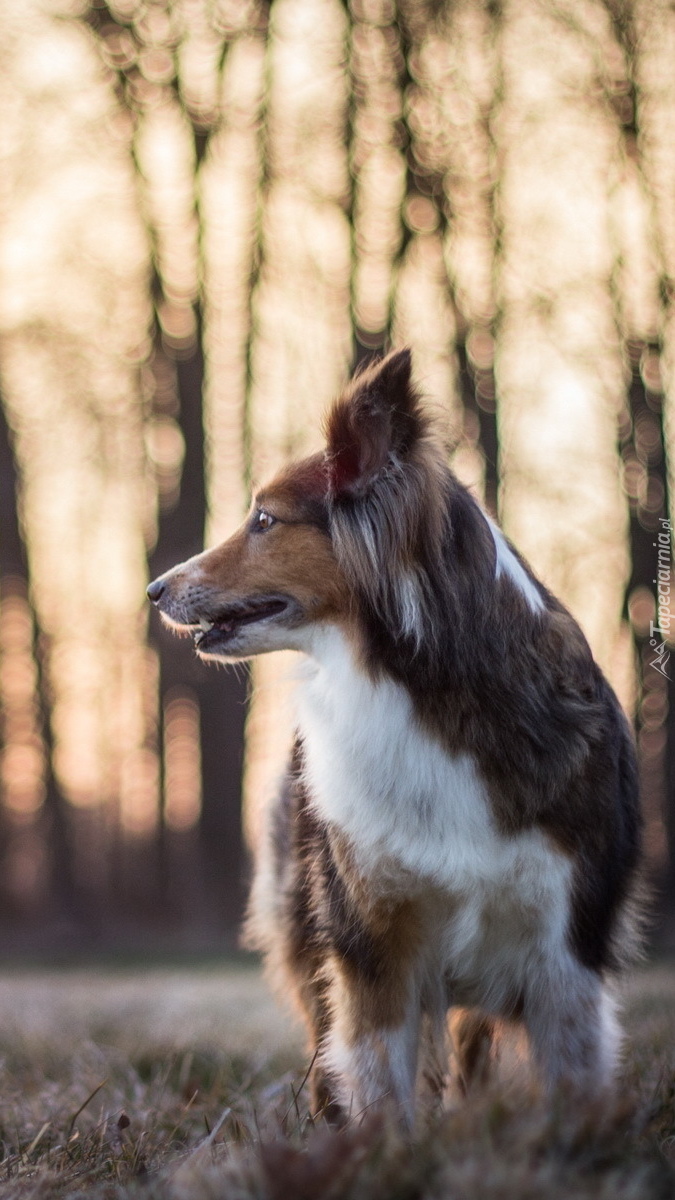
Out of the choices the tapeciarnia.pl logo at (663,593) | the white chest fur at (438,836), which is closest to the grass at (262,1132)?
the white chest fur at (438,836)

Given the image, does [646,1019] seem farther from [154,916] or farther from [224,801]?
[154,916]

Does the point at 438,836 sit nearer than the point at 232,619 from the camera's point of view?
Yes

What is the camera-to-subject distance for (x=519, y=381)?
517 inches

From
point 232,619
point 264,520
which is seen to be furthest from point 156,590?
point 264,520

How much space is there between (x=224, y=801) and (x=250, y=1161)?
45.1 feet

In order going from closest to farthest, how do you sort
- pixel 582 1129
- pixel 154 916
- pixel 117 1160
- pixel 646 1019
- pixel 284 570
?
pixel 582 1129
pixel 117 1160
pixel 284 570
pixel 646 1019
pixel 154 916

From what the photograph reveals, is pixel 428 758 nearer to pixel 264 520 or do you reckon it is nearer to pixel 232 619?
pixel 232 619

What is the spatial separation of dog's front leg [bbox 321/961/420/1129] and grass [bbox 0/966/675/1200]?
27 cm

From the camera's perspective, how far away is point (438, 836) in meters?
3.58

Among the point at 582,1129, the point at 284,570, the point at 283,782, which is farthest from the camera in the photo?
the point at 283,782

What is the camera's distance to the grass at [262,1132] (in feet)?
7.45

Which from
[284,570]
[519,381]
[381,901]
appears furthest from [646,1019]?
[519,381]

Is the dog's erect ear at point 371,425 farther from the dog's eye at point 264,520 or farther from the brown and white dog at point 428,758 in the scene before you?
the dog's eye at point 264,520

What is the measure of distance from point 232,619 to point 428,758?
36.2 inches
